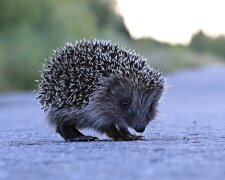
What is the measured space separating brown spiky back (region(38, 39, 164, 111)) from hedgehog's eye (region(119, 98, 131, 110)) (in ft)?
0.87

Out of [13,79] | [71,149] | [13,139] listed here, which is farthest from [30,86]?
A: [71,149]

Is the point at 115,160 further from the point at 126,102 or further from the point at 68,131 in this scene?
the point at 68,131

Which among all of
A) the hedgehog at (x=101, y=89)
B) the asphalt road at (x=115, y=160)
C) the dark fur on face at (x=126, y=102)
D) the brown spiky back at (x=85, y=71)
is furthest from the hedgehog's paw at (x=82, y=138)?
the asphalt road at (x=115, y=160)

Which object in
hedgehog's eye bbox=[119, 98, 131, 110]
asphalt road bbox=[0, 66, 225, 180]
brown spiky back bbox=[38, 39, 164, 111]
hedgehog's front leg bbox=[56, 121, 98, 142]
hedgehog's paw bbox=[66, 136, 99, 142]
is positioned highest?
brown spiky back bbox=[38, 39, 164, 111]

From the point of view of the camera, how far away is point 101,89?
8.54 meters

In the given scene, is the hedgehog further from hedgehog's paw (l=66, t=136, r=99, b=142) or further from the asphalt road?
the asphalt road

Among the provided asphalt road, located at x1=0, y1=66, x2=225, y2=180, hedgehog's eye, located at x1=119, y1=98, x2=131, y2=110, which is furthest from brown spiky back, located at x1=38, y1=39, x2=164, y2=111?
asphalt road, located at x1=0, y1=66, x2=225, y2=180

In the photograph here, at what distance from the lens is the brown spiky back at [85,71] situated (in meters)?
8.47

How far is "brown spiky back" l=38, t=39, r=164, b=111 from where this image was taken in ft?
27.8

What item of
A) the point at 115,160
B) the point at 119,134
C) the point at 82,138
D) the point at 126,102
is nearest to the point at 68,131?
the point at 82,138

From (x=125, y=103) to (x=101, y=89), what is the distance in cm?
35

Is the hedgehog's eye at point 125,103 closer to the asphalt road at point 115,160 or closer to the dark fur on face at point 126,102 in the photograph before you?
the dark fur on face at point 126,102

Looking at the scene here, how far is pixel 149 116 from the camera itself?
861cm

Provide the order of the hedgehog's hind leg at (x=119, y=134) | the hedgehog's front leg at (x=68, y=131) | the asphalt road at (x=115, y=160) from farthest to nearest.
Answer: the hedgehog's front leg at (x=68, y=131), the hedgehog's hind leg at (x=119, y=134), the asphalt road at (x=115, y=160)
